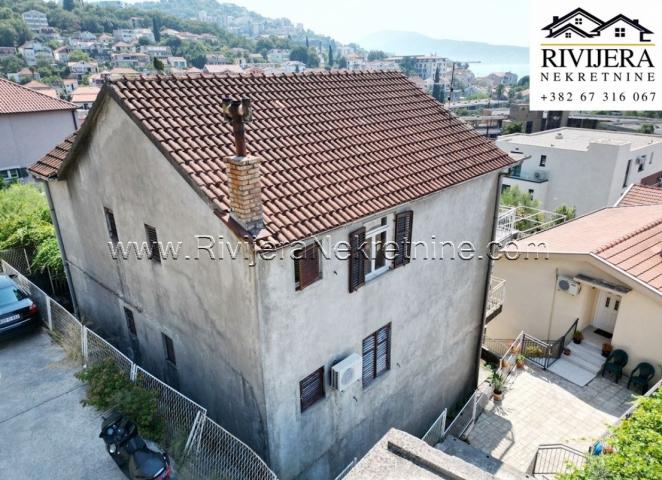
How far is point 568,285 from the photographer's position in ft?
53.4

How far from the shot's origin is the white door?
16.6 metres

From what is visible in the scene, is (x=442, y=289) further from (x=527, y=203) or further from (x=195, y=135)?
(x=527, y=203)

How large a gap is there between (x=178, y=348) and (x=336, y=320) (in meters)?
3.79

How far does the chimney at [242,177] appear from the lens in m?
6.70

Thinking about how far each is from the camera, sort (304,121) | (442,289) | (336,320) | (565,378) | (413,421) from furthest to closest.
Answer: (565,378), (413,421), (442,289), (304,121), (336,320)

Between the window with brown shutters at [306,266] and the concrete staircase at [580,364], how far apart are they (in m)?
11.7

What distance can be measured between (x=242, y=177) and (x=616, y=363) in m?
14.7

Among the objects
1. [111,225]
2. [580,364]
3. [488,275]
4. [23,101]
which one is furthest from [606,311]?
[23,101]

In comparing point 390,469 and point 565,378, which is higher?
point 390,469

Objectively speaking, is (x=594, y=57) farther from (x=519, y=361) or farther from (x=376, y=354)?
(x=376, y=354)

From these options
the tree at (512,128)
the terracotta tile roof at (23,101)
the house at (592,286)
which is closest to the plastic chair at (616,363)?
the house at (592,286)

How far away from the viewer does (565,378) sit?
1538cm

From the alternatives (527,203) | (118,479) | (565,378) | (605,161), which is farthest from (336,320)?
(605,161)

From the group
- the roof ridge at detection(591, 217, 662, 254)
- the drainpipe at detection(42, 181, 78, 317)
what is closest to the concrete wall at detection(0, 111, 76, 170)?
the drainpipe at detection(42, 181, 78, 317)
